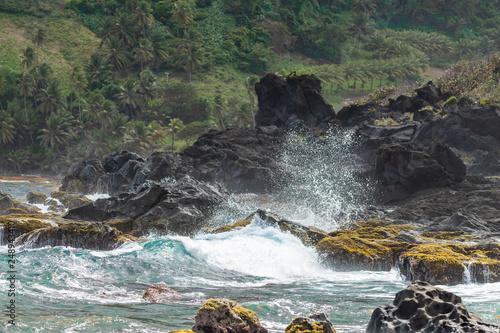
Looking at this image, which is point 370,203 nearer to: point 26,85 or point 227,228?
point 227,228

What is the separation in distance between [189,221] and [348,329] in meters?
12.6

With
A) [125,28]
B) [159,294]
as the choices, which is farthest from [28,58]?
[159,294]

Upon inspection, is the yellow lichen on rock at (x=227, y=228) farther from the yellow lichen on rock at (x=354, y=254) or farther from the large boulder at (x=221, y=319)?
the large boulder at (x=221, y=319)

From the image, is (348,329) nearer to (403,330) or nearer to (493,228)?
(403,330)

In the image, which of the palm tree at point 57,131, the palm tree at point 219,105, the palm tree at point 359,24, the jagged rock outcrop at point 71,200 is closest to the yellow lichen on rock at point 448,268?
the jagged rock outcrop at point 71,200

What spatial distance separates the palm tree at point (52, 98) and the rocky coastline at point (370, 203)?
130 ft

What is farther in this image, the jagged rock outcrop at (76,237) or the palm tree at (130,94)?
the palm tree at (130,94)

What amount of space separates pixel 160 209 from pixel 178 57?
8325 cm

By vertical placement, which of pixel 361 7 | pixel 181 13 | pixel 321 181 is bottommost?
pixel 321 181

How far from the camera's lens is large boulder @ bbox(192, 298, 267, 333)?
7.67 metres

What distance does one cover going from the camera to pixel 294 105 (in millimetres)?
45656

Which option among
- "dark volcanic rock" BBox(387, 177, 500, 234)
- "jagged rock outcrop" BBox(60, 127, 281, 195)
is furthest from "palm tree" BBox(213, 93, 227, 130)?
"dark volcanic rock" BBox(387, 177, 500, 234)

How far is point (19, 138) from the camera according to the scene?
83.5 meters

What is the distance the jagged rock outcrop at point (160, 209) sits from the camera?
66.9ft
